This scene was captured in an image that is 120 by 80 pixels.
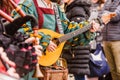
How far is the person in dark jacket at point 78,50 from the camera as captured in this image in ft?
13.5

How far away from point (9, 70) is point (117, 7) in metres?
3.49

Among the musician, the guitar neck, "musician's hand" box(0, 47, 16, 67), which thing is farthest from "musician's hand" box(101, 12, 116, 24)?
"musician's hand" box(0, 47, 16, 67)

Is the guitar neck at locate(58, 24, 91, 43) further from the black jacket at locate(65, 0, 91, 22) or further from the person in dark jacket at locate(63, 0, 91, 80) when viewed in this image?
the black jacket at locate(65, 0, 91, 22)

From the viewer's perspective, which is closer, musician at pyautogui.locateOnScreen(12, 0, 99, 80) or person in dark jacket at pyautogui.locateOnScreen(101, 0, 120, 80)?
musician at pyautogui.locateOnScreen(12, 0, 99, 80)

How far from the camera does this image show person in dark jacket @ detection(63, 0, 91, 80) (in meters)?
4.12

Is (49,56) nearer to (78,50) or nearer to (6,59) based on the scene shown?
(78,50)

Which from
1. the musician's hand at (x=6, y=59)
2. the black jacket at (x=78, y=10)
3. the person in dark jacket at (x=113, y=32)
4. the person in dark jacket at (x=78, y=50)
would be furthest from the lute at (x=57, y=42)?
the person in dark jacket at (x=113, y=32)

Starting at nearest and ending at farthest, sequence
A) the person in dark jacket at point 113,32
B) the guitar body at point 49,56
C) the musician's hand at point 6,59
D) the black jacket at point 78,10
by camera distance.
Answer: the musician's hand at point 6,59 → the guitar body at point 49,56 → the black jacket at point 78,10 → the person in dark jacket at point 113,32

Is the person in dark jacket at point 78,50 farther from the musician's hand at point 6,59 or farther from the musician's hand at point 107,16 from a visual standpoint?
the musician's hand at point 6,59

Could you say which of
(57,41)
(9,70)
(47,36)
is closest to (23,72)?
(9,70)

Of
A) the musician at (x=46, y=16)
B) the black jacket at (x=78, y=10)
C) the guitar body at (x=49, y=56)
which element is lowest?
the guitar body at (x=49, y=56)

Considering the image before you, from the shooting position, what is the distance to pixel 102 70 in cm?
586

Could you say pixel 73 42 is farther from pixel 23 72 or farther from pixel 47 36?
pixel 23 72

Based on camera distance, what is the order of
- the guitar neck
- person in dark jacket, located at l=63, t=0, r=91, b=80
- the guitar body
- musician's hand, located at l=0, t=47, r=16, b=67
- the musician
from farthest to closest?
person in dark jacket, located at l=63, t=0, r=91, b=80, the guitar neck, the guitar body, the musician, musician's hand, located at l=0, t=47, r=16, b=67
